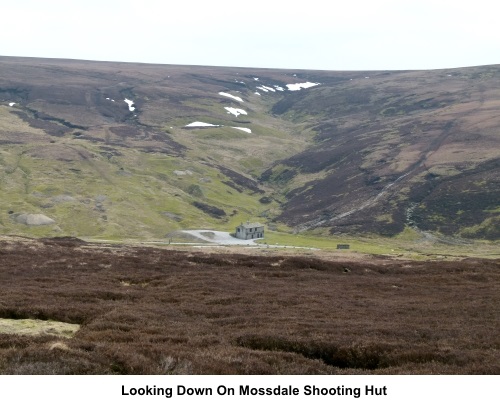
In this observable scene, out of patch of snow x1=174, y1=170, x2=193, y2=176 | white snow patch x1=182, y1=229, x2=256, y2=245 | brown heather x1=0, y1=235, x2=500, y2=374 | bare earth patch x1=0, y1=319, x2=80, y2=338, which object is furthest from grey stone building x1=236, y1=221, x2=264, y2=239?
bare earth patch x1=0, y1=319, x2=80, y2=338

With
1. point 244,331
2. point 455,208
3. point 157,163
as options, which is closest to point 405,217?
point 455,208

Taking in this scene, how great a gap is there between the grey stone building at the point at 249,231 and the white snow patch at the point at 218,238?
1.63m

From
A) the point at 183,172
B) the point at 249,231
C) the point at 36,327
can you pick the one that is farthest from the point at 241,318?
the point at 183,172

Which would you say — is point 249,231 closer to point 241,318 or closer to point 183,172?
point 183,172

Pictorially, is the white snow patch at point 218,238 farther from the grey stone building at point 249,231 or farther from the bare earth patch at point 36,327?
the bare earth patch at point 36,327

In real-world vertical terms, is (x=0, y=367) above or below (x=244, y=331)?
above

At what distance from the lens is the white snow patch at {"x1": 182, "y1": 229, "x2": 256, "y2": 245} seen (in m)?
114

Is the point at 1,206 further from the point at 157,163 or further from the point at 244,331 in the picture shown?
the point at 244,331

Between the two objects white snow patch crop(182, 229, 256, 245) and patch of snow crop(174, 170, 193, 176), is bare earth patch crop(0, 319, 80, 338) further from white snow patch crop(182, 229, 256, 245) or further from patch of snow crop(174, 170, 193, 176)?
patch of snow crop(174, 170, 193, 176)

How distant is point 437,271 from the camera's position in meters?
57.3

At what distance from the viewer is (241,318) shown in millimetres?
26234

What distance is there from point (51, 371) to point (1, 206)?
121827mm

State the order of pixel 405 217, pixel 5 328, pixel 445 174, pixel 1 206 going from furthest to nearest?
pixel 445 174, pixel 405 217, pixel 1 206, pixel 5 328

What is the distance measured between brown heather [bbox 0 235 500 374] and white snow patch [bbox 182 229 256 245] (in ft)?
190
